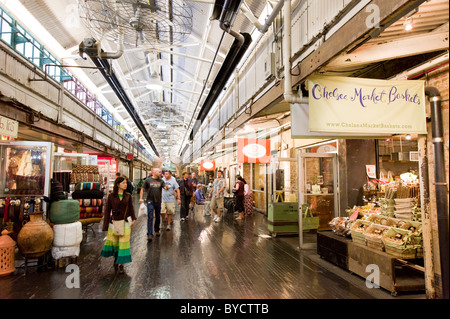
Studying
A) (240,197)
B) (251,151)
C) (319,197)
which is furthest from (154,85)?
(319,197)

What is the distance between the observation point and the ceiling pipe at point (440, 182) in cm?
268

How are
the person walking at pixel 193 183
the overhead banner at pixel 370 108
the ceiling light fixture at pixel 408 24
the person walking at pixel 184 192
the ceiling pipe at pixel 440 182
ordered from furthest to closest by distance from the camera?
the person walking at pixel 193 183
the person walking at pixel 184 192
the overhead banner at pixel 370 108
the ceiling light fixture at pixel 408 24
the ceiling pipe at pixel 440 182

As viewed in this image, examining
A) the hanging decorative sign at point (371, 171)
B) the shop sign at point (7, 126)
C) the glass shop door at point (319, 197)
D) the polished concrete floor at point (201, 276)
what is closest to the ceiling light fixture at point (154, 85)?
the shop sign at point (7, 126)

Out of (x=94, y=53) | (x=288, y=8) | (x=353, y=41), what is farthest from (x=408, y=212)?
(x=94, y=53)

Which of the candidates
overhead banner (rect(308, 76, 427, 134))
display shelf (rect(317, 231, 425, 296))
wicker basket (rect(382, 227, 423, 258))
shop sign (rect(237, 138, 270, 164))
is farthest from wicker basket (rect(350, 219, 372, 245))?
shop sign (rect(237, 138, 270, 164))

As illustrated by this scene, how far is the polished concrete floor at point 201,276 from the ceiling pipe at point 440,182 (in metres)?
1.09

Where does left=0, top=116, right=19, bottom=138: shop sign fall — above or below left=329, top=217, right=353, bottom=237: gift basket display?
above

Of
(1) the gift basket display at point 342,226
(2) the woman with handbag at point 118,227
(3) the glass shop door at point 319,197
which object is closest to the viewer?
(2) the woman with handbag at point 118,227

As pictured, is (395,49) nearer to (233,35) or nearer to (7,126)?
(233,35)

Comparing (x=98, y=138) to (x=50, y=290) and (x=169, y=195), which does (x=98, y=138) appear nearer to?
(x=169, y=195)

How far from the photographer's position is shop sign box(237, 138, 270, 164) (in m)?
8.26

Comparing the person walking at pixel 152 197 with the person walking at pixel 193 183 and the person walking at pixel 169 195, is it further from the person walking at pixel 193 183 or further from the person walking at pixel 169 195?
the person walking at pixel 193 183

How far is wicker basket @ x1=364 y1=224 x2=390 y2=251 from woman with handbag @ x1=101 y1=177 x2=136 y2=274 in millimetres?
3920

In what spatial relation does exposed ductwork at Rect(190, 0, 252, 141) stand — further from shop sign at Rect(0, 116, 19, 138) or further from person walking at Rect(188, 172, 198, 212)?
shop sign at Rect(0, 116, 19, 138)
